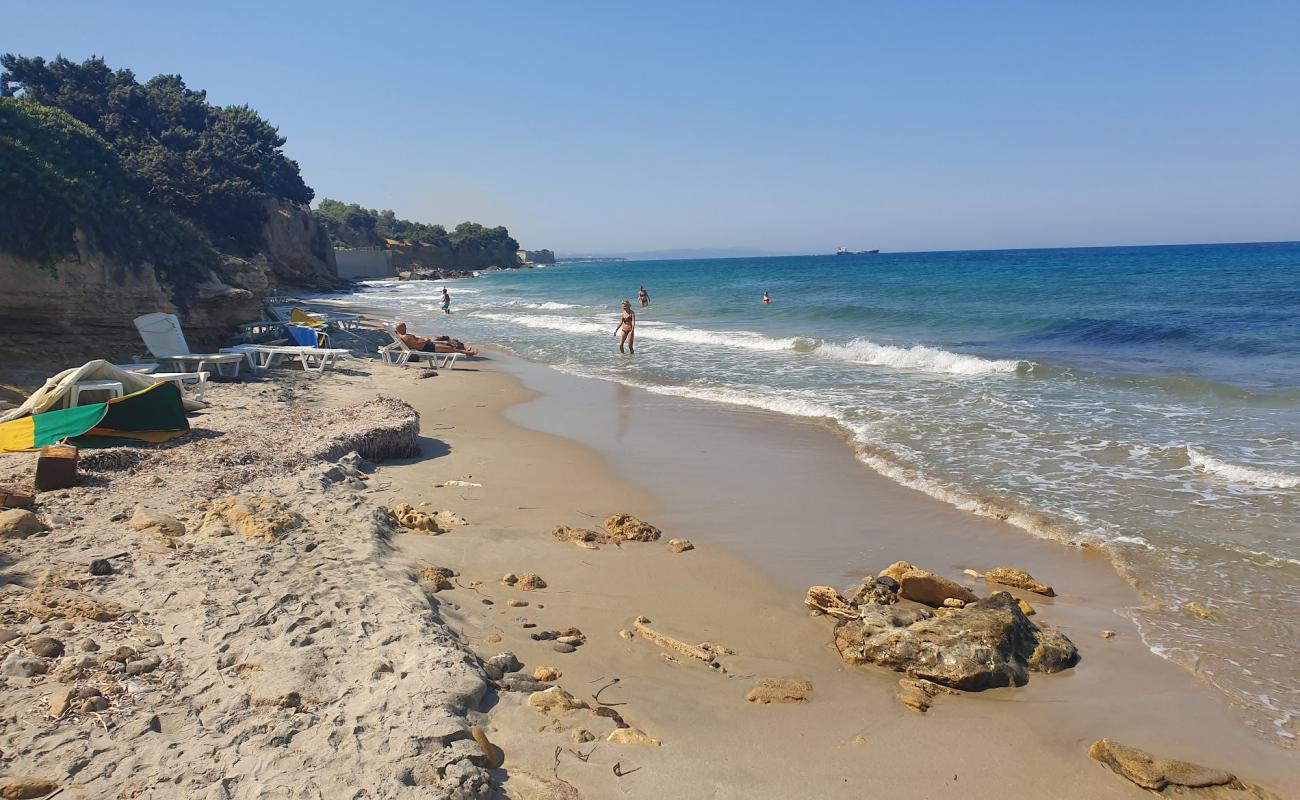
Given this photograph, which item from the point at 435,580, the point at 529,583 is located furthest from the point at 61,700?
the point at 529,583

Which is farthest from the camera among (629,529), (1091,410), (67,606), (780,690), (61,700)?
(1091,410)

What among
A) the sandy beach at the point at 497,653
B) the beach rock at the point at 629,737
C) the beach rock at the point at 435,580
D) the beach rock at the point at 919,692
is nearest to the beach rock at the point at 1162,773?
the sandy beach at the point at 497,653

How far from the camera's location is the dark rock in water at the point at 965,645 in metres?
4.45

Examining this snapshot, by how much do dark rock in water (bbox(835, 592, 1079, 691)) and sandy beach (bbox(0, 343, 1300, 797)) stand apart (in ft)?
0.33

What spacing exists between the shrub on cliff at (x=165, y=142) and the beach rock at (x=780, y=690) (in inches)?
639

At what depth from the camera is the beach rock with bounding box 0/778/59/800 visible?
265cm

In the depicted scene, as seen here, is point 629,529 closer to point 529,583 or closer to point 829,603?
point 529,583

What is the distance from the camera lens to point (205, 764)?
2.95 meters

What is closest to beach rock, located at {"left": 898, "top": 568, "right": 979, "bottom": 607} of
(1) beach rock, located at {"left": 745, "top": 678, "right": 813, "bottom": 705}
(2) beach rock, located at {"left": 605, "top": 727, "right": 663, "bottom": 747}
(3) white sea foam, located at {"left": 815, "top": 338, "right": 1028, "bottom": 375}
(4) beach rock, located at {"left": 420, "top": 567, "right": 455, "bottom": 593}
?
(1) beach rock, located at {"left": 745, "top": 678, "right": 813, "bottom": 705}

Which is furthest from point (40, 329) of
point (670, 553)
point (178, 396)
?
point (670, 553)

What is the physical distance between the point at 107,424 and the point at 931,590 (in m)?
7.55

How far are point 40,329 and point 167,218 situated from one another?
364 centimetres

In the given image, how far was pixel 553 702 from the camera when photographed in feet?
12.6

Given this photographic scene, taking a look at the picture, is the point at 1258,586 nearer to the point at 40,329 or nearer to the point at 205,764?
the point at 205,764
